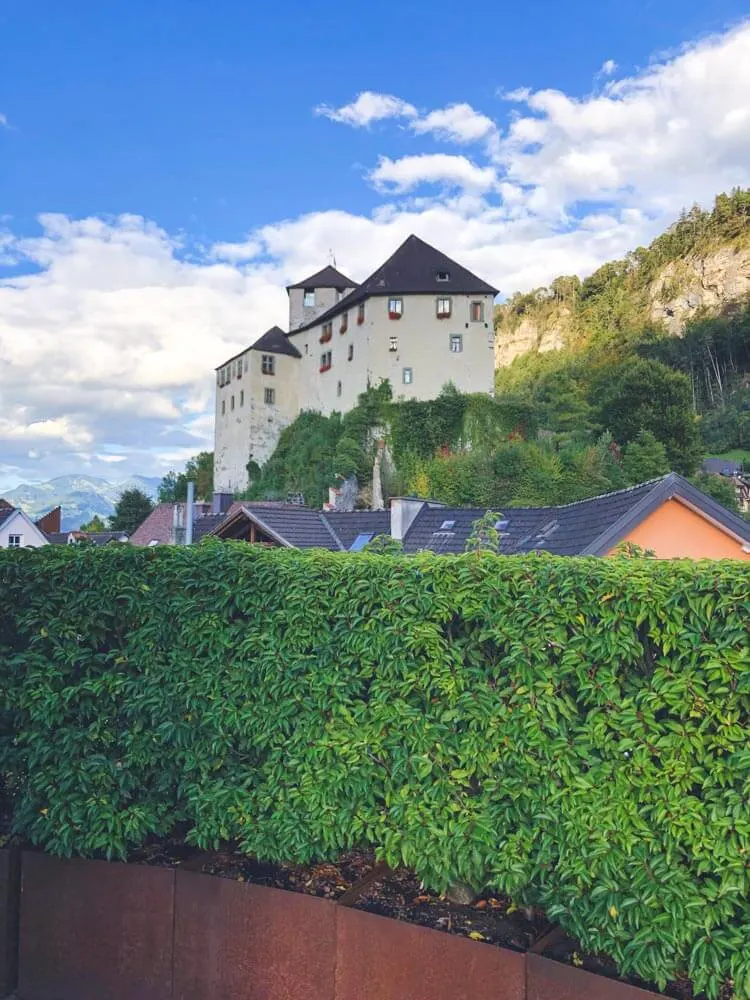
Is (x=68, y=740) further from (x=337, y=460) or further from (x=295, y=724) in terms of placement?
(x=337, y=460)

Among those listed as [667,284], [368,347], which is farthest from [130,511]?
[667,284]

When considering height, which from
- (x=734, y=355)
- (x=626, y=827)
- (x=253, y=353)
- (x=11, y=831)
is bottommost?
(x=11, y=831)

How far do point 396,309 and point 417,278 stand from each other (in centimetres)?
316

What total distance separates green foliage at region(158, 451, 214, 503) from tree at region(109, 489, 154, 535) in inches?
73.8

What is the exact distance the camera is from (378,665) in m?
4.96

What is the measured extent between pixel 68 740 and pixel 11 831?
2.84 ft

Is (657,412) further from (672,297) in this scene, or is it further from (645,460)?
(672,297)

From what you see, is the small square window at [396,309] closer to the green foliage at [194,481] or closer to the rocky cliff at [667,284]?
the green foliage at [194,481]

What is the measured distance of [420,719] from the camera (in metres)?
4.73

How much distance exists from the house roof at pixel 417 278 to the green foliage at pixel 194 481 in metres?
22.0

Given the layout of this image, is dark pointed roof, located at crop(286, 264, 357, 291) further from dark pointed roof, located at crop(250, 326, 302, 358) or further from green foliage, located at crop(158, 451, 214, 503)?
green foliage, located at crop(158, 451, 214, 503)

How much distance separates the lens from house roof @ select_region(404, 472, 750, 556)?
1229 centimetres

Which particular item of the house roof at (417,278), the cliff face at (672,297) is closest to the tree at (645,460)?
the house roof at (417,278)

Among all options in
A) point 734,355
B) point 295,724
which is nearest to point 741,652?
point 295,724
